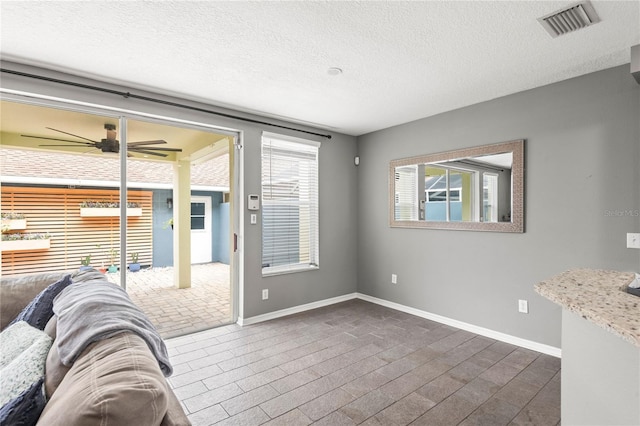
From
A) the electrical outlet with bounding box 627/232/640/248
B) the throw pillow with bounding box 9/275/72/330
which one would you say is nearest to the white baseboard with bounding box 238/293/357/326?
the throw pillow with bounding box 9/275/72/330

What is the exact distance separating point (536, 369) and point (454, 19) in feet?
9.37

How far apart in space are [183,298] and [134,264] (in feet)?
3.13

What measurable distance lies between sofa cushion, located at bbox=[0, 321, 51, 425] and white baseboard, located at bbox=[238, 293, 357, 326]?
2407 millimetres

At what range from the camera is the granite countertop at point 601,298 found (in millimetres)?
1080

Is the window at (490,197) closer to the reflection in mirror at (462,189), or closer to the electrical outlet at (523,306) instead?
the reflection in mirror at (462,189)

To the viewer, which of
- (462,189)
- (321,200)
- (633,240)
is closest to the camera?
(633,240)

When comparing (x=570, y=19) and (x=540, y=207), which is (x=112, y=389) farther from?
(x=540, y=207)

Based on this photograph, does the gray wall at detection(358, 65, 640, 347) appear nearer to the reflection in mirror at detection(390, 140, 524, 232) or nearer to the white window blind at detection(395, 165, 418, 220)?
the reflection in mirror at detection(390, 140, 524, 232)

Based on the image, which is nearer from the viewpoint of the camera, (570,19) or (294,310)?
(570,19)

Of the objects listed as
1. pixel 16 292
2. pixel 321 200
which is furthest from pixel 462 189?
pixel 16 292

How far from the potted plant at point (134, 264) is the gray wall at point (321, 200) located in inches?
45.3

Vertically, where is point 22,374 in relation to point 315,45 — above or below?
below

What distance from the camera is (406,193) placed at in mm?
4332

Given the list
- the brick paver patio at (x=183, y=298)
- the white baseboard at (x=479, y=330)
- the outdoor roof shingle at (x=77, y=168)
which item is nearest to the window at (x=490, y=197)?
the white baseboard at (x=479, y=330)
